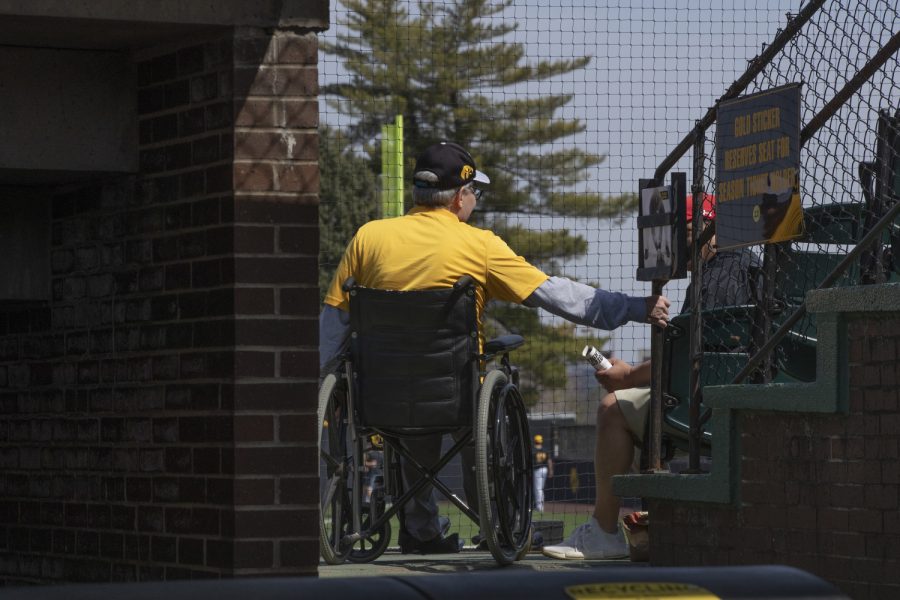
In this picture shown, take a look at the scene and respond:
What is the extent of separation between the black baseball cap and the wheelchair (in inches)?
22.3

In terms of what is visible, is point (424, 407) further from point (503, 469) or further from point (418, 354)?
point (503, 469)

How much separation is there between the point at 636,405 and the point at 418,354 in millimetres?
1133

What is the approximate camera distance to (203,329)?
4852 millimetres

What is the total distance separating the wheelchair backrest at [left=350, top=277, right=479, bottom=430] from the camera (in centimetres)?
599

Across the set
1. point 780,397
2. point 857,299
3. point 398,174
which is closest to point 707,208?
point 780,397

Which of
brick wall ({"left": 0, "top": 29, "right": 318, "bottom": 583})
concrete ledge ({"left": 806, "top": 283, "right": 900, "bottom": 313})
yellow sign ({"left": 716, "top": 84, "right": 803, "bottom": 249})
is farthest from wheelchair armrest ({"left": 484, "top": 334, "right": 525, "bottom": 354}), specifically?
brick wall ({"left": 0, "top": 29, "right": 318, "bottom": 583})

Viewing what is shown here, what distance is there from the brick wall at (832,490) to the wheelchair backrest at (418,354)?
0.98 m

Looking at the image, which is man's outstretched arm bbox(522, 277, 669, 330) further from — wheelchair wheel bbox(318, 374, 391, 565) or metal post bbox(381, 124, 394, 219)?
metal post bbox(381, 124, 394, 219)

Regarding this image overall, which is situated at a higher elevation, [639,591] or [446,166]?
[446,166]

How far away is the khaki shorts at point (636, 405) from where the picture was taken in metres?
6.78

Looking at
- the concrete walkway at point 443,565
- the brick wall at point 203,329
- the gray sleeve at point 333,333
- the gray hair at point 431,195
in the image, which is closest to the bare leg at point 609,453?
the concrete walkway at point 443,565

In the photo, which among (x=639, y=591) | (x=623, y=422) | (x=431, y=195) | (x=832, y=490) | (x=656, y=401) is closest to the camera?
(x=639, y=591)

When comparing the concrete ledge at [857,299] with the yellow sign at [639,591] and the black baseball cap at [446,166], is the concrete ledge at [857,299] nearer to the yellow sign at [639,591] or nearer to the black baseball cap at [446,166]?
the black baseball cap at [446,166]

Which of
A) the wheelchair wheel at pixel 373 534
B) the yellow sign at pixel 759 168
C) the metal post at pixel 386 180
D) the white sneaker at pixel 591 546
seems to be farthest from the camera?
the metal post at pixel 386 180
